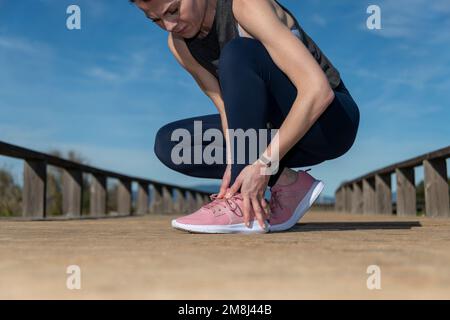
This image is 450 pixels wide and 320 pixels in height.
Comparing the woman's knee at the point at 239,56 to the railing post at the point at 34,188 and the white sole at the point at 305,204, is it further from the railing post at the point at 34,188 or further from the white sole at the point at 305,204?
the railing post at the point at 34,188

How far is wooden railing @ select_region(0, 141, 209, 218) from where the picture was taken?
413 cm

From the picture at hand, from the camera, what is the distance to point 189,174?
8.25ft

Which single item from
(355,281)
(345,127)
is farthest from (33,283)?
(345,127)

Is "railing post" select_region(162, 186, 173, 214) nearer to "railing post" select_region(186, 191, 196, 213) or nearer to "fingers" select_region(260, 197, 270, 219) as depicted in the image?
"railing post" select_region(186, 191, 196, 213)

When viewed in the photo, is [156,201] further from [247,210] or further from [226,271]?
[226,271]

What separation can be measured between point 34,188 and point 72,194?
1.04 metres

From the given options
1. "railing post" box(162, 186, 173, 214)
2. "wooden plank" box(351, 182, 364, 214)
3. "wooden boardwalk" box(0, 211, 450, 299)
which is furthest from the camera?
"railing post" box(162, 186, 173, 214)

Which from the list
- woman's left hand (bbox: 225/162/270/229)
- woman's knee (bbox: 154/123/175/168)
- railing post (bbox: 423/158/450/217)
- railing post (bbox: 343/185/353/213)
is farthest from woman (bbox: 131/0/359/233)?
railing post (bbox: 343/185/353/213)

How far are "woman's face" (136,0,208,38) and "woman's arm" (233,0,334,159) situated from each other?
200mm

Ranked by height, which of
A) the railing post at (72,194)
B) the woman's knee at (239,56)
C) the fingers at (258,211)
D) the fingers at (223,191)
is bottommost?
the fingers at (258,211)

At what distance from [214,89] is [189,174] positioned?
16.0 inches

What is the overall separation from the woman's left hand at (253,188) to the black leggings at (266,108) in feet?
0.42

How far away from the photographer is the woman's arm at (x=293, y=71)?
1729 mm

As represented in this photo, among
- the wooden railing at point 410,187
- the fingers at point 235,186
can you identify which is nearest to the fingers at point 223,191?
the fingers at point 235,186
